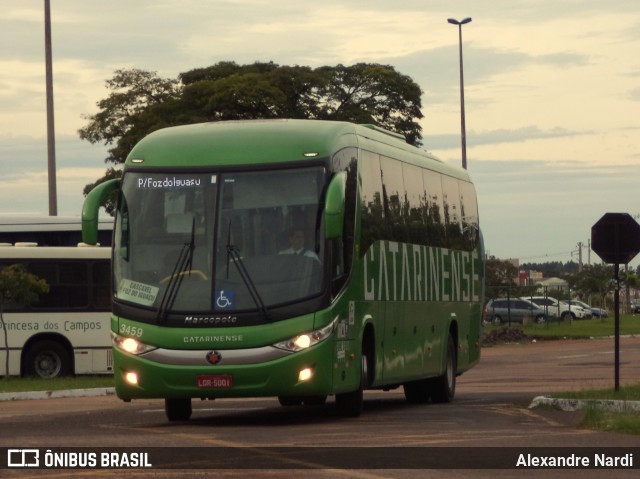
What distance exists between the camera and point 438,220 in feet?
78.5

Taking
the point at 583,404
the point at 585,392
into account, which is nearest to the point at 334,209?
the point at 583,404

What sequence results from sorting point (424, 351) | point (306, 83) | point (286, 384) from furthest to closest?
point (306, 83) < point (424, 351) < point (286, 384)

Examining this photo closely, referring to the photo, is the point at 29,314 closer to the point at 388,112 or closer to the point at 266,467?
the point at 266,467

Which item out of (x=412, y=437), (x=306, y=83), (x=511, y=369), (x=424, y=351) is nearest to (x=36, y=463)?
(x=412, y=437)

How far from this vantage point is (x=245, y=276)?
58.3 ft

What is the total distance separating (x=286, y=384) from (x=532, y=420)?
320cm

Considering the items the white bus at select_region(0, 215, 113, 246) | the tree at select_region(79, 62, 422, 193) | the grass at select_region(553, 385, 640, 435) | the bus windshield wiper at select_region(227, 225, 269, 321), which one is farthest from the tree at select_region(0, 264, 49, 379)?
the tree at select_region(79, 62, 422, 193)

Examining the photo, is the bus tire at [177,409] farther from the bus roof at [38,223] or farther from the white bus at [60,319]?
the bus roof at [38,223]

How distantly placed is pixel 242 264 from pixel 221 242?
36 centimetres

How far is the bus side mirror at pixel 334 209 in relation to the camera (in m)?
17.6

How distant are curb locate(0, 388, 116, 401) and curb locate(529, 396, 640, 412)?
30.5 ft

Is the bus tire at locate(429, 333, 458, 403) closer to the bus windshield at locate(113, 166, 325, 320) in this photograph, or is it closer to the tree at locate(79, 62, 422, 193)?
the bus windshield at locate(113, 166, 325, 320)

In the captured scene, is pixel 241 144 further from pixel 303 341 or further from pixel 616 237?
pixel 616 237

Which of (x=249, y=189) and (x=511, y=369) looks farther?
(x=511, y=369)
